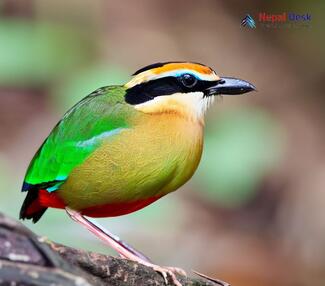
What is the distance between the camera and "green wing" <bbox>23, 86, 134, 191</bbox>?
3.93 metres

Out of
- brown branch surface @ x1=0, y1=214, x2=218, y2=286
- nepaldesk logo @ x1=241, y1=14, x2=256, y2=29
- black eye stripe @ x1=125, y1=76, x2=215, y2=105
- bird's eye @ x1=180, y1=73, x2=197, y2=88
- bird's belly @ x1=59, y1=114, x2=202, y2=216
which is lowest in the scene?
brown branch surface @ x1=0, y1=214, x2=218, y2=286

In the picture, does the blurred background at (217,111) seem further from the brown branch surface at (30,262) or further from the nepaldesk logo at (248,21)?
the brown branch surface at (30,262)

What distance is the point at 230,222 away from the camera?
292 inches

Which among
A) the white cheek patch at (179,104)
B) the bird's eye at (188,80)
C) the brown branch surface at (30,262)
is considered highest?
the bird's eye at (188,80)

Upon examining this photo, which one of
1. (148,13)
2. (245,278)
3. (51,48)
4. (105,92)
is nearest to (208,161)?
(245,278)

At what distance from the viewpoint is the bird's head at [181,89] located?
392 cm

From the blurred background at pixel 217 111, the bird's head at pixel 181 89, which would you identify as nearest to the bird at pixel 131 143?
the bird's head at pixel 181 89

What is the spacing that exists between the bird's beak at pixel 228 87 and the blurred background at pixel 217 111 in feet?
7.26

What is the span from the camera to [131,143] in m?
3.83

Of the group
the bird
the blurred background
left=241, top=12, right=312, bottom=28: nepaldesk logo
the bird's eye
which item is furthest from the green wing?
left=241, top=12, right=312, bottom=28: nepaldesk logo

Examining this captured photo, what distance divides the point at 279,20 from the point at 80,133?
13.4 feet

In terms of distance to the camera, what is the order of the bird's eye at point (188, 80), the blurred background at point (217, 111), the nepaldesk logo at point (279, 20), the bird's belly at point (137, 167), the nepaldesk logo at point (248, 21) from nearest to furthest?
the bird's belly at point (137, 167)
the bird's eye at point (188, 80)
the blurred background at point (217, 111)
the nepaldesk logo at point (279, 20)
the nepaldesk logo at point (248, 21)

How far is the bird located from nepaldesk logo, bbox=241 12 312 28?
12.1 feet

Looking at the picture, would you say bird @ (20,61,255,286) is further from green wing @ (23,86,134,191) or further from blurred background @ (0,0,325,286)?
blurred background @ (0,0,325,286)
